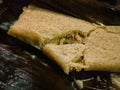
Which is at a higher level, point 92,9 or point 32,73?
point 92,9

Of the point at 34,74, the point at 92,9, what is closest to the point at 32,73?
the point at 34,74

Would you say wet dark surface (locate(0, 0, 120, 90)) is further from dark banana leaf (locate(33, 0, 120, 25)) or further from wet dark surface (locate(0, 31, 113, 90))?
dark banana leaf (locate(33, 0, 120, 25))

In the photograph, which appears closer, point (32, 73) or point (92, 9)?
point (32, 73)

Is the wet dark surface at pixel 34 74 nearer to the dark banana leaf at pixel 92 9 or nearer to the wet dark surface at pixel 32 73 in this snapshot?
the wet dark surface at pixel 32 73

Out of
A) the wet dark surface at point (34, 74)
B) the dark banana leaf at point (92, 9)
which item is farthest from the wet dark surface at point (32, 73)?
the dark banana leaf at point (92, 9)

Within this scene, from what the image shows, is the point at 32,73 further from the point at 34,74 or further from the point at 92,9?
the point at 92,9

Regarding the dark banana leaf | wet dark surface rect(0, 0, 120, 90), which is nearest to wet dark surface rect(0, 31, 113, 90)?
wet dark surface rect(0, 0, 120, 90)

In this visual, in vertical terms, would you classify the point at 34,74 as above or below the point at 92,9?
below

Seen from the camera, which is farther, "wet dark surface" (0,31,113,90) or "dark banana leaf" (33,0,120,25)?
"dark banana leaf" (33,0,120,25)

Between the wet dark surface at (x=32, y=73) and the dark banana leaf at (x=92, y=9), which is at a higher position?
the dark banana leaf at (x=92, y=9)

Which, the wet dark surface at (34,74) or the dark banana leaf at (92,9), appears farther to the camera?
the dark banana leaf at (92,9)

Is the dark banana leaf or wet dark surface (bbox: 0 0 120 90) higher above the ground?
the dark banana leaf

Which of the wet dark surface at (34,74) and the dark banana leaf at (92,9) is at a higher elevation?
the dark banana leaf at (92,9)
